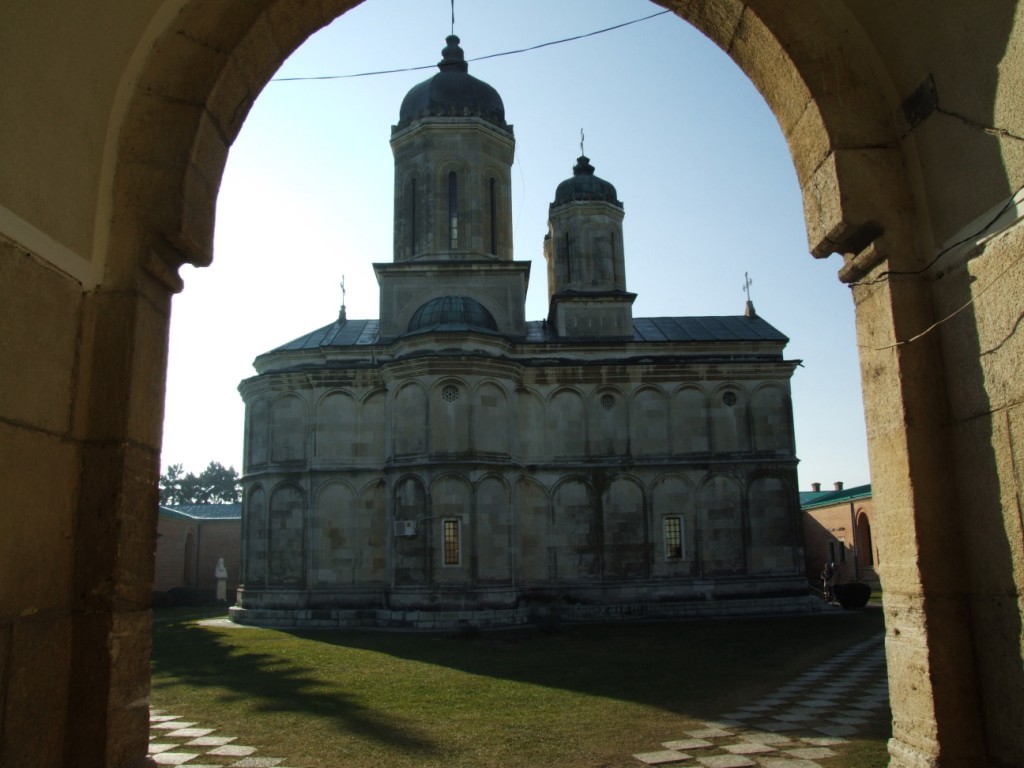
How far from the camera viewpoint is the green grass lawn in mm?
7492

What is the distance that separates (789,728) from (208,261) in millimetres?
6952

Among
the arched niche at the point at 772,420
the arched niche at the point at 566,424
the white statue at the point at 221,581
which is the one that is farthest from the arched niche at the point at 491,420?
the white statue at the point at 221,581

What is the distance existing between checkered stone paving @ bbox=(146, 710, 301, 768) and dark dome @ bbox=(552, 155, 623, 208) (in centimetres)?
2469

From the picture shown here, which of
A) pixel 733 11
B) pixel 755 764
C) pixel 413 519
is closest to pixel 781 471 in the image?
pixel 413 519

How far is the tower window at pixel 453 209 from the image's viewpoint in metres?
26.7

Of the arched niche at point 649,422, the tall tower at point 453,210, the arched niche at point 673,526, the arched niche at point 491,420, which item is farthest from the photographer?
the tall tower at point 453,210

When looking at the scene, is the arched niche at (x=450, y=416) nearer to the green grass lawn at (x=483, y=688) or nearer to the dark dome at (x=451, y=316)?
the dark dome at (x=451, y=316)

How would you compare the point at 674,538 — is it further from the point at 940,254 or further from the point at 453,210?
the point at 940,254

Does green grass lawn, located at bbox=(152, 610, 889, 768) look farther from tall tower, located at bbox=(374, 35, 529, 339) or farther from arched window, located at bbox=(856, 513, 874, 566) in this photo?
arched window, located at bbox=(856, 513, 874, 566)

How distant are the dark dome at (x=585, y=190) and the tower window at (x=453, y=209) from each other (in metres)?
5.29

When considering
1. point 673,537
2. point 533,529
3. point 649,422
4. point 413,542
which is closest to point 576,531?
point 533,529

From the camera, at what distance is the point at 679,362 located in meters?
25.6

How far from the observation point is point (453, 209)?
26750 millimetres

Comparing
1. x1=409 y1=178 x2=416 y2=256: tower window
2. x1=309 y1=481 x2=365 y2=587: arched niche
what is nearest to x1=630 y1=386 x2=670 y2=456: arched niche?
x1=309 y1=481 x2=365 y2=587: arched niche
